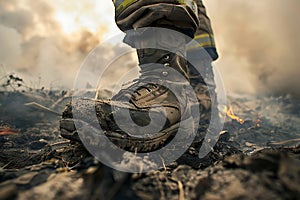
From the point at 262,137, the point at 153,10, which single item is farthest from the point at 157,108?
the point at 262,137

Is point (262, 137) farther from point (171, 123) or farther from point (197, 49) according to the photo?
point (171, 123)

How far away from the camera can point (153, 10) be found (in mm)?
1385

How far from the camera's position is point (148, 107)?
1.21m

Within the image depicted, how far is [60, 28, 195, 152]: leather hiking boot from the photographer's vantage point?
1.02 metres

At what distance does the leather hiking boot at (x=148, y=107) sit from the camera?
102cm

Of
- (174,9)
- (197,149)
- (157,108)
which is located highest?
(174,9)

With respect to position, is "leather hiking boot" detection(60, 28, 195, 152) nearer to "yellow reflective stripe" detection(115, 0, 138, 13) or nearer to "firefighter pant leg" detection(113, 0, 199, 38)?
"firefighter pant leg" detection(113, 0, 199, 38)

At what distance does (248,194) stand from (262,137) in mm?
4860

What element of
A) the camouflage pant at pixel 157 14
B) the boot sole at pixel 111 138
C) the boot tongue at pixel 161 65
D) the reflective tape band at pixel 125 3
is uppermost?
the reflective tape band at pixel 125 3

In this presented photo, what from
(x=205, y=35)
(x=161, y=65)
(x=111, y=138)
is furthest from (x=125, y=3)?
(x=205, y=35)

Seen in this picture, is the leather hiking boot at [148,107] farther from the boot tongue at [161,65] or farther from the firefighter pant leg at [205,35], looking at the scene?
the firefighter pant leg at [205,35]

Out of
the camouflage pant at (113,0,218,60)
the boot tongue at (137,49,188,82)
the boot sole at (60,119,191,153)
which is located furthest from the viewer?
the boot tongue at (137,49,188,82)

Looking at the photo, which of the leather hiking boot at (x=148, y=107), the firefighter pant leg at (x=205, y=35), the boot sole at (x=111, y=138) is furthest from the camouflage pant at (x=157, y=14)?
the firefighter pant leg at (x=205, y=35)

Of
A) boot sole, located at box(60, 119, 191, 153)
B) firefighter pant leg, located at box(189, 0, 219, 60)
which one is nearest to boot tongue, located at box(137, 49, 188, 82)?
boot sole, located at box(60, 119, 191, 153)
